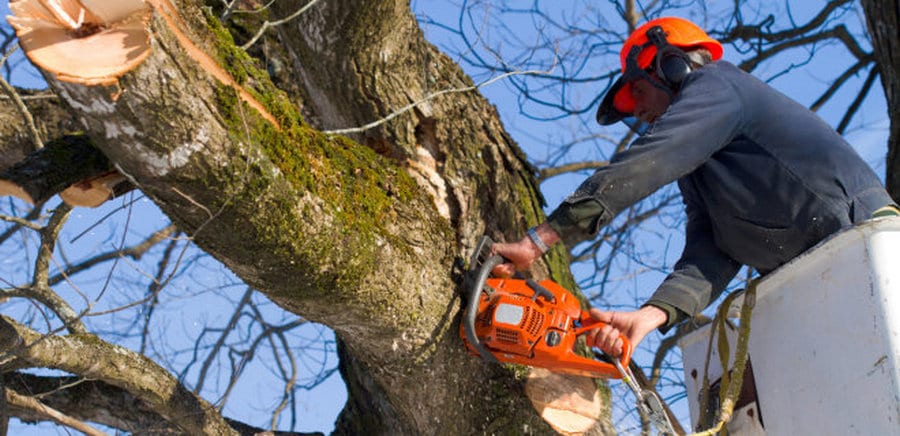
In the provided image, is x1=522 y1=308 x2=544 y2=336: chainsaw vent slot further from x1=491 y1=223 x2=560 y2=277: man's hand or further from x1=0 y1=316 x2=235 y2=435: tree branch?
x1=0 y1=316 x2=235 y2=435: tree branch

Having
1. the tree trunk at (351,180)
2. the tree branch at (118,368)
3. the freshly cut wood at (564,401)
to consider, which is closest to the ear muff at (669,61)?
the tree trunk at (351,180)

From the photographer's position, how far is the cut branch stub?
1805mm

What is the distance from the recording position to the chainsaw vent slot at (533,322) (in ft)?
9.10

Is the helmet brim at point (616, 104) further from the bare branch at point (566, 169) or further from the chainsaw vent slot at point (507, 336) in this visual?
the bare branch at point (566, 169)

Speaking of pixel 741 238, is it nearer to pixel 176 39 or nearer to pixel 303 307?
pixel 303 307

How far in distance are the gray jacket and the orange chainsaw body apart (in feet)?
0.77

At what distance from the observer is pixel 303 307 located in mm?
2586

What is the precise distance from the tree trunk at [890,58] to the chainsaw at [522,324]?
225 centimetres

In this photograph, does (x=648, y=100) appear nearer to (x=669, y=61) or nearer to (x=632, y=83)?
(x=632, y=83)

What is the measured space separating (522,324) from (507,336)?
0.22ft

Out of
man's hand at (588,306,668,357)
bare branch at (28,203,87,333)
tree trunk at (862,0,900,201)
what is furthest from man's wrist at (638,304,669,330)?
tree trunk at (862,0,900,201)

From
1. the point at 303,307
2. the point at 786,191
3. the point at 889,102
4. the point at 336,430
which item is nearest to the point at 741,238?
the point at 786,191

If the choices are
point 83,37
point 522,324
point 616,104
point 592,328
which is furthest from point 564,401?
point 83,37

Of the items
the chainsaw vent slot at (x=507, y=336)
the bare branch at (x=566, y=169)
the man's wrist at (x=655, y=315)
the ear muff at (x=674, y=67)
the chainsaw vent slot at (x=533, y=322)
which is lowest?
the chainsaw vent slot at (x=507, y=336)
